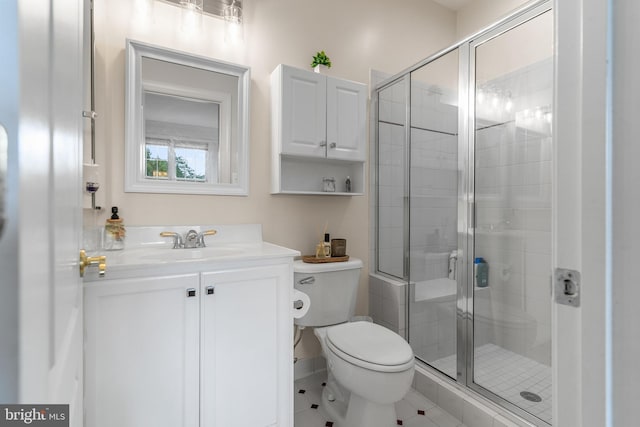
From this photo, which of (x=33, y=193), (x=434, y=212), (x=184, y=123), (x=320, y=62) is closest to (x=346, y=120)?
(x=320, y=62)

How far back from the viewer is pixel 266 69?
6.16 feet

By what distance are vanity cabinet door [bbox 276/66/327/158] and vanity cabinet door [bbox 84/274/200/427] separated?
99cm

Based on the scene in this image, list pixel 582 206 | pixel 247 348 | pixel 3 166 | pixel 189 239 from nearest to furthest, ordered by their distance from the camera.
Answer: pixel 3 166 < pixel 582 206 < pixel 247 348 < pixel 189 239

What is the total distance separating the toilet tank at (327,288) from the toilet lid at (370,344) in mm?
158

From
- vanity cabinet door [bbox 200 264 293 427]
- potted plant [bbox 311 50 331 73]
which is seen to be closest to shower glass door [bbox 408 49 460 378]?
potted plant [bbox 311 50 331 73]

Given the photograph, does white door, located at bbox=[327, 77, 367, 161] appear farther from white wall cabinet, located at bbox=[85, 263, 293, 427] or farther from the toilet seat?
the toilet seat

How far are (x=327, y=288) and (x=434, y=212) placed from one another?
2.85 feet

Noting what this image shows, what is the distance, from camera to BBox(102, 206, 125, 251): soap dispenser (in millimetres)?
1414

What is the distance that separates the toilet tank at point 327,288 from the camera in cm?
175

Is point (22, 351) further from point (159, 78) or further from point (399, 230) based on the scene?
point (399, 230)

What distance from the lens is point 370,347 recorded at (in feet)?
4.79

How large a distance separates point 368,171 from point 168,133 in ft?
4.48

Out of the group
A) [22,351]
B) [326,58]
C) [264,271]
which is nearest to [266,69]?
[326,58]

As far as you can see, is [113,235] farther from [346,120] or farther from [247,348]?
[346,120]
